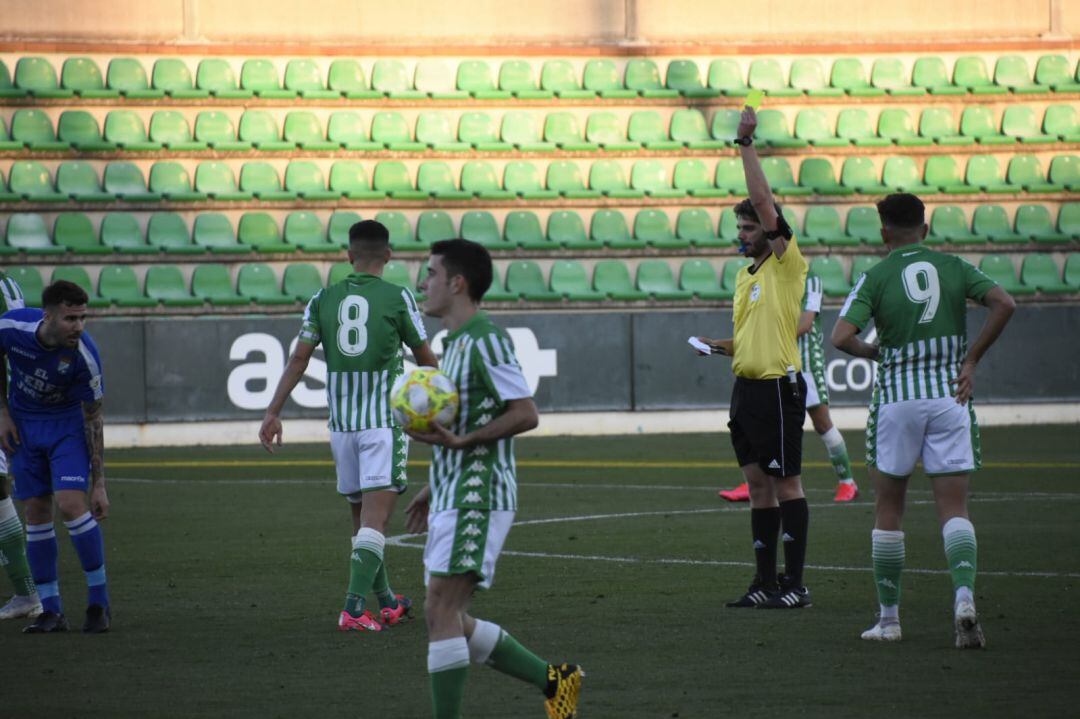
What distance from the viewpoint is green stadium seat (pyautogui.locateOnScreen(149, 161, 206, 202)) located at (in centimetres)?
2480

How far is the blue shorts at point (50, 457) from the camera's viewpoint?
867 cm

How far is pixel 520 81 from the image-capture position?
27062 millimetres

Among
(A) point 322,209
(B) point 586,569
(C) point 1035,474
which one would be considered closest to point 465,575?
(B) point 586,569

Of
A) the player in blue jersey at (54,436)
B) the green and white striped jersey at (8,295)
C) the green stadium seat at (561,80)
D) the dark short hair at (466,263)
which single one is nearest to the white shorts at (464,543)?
the dark short hair at (466,263)

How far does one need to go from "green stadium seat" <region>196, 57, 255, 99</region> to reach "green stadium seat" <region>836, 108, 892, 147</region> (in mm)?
9799

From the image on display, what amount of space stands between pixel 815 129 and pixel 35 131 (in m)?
12.6

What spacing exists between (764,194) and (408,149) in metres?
18.1

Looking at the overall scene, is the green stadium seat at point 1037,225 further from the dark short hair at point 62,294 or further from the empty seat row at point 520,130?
the dark short hair at point 62,294

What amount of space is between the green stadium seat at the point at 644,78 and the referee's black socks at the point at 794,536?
18647mm

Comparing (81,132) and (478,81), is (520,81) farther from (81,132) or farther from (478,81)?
(81,132)

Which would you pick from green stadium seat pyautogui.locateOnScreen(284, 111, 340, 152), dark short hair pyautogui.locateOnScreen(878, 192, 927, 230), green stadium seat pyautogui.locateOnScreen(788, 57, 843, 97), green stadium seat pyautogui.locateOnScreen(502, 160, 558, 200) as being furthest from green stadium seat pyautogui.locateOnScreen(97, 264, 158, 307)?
dark short hair pyautogui.locateOnScreen(878, 192, 927, 230)

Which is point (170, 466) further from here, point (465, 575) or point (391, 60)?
Answer: point (465, 575)

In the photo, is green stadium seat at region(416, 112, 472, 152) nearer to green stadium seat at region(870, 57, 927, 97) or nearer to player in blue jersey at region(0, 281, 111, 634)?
green stadium seat at region(870, 57, 927, 97)

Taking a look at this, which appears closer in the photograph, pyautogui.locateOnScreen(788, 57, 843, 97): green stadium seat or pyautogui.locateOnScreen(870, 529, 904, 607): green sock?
pyautogui.locateOnScreen(870, 529, 904, 607): green sock
